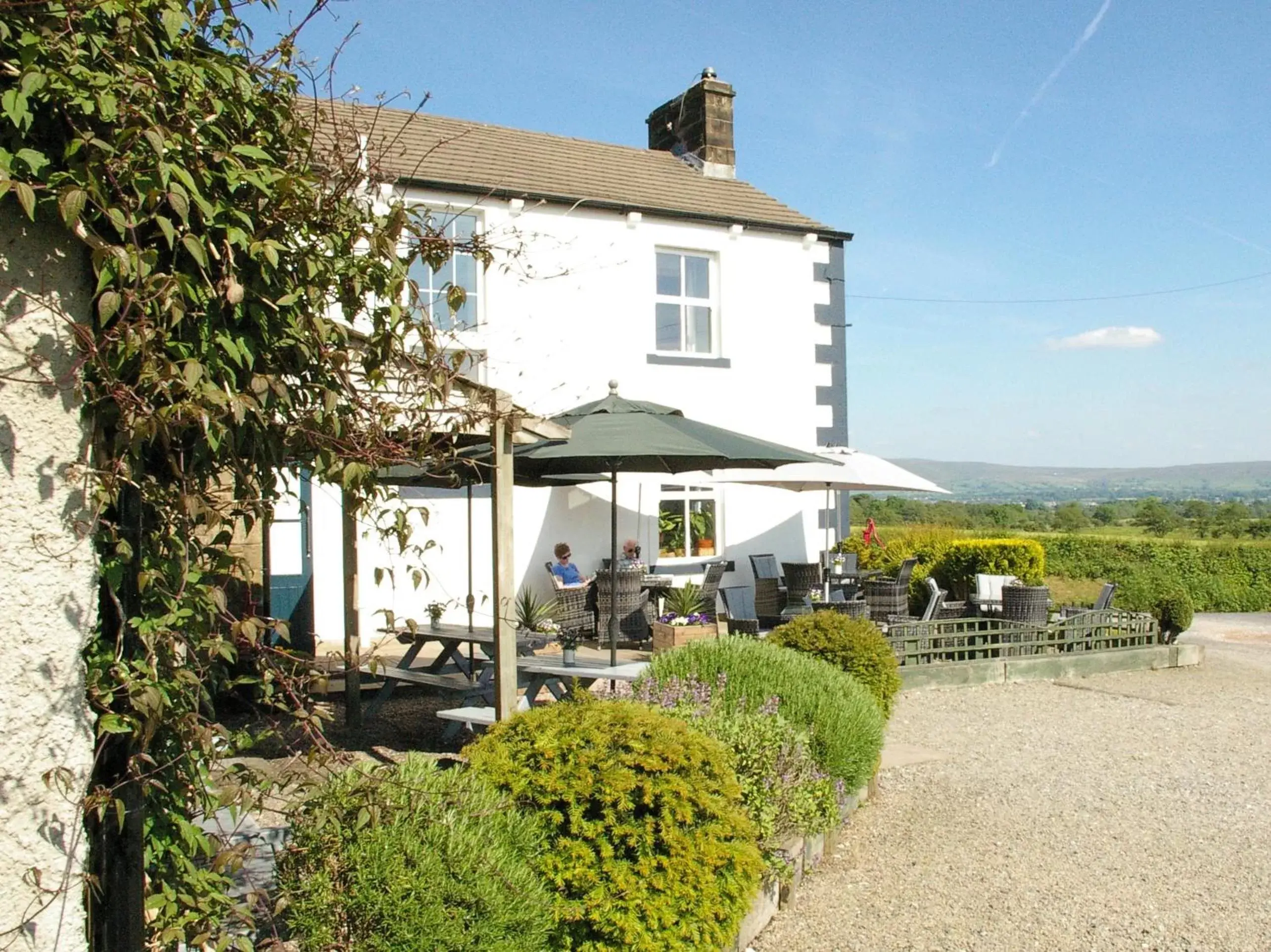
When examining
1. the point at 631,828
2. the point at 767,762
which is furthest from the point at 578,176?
the point at 631,828

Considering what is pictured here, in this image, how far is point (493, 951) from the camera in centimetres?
308

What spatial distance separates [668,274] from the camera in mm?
15039

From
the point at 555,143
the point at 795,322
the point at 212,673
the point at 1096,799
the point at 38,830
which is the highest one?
the point at 555,143

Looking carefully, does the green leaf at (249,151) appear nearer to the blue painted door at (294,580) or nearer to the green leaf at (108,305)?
the green leaf at (108,305)

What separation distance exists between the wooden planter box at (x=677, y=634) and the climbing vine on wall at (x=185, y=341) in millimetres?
7489

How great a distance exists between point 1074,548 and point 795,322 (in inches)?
448

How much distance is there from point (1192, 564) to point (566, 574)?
15498mm

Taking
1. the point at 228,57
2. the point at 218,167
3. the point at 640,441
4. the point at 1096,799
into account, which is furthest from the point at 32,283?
the point at 1096,799

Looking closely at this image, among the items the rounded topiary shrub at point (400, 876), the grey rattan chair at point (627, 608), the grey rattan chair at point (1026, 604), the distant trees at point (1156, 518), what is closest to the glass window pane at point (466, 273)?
the grey rattan chair at point (627, 608)

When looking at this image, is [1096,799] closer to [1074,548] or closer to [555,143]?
[555,143]

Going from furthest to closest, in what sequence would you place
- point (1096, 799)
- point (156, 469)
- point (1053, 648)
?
point (1053, 648) < point (1096, 799) < point (156, 469)

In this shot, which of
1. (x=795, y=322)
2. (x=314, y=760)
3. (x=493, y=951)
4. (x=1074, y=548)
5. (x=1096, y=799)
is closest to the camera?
(x=314, y=760)

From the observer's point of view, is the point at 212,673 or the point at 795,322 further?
the point at 795,322

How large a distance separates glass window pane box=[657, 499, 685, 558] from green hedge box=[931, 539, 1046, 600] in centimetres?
471
